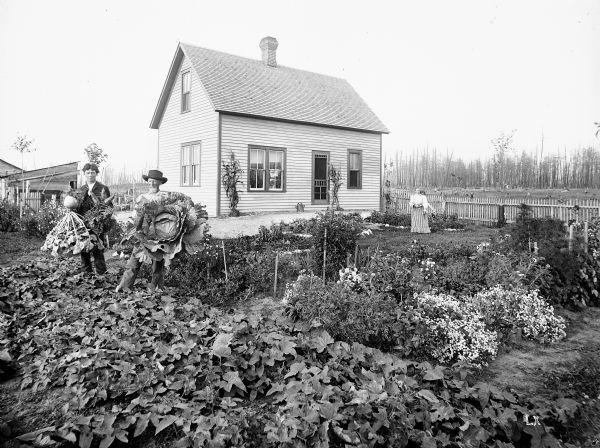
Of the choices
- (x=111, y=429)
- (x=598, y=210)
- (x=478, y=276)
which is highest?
(x=598, y=210)

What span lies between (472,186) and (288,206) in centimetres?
2265

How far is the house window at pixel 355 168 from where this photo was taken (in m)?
20.2

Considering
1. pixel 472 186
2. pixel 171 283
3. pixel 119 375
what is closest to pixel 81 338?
pixel 119 375

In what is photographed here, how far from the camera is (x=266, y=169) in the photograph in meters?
17.5

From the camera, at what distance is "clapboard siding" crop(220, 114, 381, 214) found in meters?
16.7

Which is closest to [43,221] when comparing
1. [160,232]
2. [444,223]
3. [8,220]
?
[8,220]

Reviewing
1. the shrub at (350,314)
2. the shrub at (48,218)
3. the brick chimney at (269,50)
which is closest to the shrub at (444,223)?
the brick chimney at (269,50)

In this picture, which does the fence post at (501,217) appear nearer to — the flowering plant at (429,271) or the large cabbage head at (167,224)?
the flowering plant at (429,271)

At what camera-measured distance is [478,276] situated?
6.31 m

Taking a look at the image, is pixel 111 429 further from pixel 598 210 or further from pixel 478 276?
pixel 598 210

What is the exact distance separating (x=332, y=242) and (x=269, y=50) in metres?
16.6

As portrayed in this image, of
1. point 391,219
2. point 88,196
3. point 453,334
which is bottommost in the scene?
point 453,334

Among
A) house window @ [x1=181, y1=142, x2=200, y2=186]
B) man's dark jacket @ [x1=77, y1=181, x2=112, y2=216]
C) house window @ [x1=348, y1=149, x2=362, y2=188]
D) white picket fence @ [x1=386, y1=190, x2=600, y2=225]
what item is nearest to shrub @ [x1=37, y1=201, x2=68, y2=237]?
man's dark jacket @ [x1=77, y1=181, x2=112, y2=216]

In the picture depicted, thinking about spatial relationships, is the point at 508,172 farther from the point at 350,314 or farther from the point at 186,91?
the point at 350,314
